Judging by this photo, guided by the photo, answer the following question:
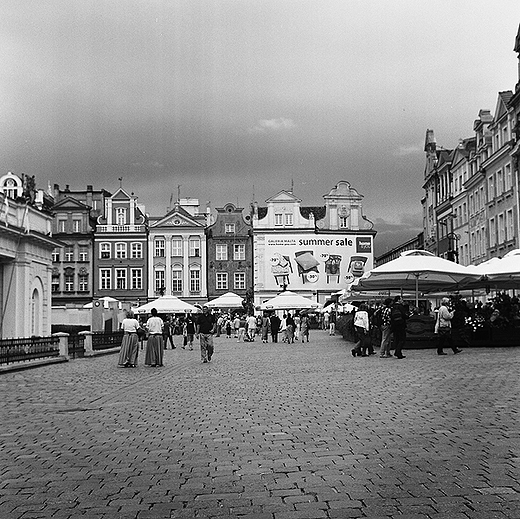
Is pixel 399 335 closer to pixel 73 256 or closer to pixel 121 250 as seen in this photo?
pixel 121 250

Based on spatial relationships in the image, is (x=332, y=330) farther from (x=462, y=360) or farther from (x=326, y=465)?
(x=326, y=465)

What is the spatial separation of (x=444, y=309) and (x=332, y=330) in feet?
99.3

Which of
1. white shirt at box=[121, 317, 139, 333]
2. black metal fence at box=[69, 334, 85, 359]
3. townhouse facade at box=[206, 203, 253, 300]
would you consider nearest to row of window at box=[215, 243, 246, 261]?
townhouse facade at box=[206, 203, 253, 300]

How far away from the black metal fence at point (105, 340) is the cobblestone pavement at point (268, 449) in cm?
1580

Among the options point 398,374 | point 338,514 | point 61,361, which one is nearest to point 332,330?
point 61,361

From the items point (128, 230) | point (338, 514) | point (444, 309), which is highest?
point (128, 230)

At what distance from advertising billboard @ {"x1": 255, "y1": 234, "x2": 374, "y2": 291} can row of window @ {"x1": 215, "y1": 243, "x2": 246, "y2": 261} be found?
1639 mm

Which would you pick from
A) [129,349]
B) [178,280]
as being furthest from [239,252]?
[129,349]

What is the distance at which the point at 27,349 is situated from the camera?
23.3 meters

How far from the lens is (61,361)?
1029 inches

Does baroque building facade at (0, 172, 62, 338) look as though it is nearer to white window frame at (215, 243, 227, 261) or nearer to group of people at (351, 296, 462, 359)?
group of people at (351, 296, 462, 359)

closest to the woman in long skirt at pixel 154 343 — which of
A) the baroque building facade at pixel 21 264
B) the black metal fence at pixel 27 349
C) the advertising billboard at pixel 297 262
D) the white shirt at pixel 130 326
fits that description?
the white shirt at pixel 130 326

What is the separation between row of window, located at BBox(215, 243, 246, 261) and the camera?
85.8 m

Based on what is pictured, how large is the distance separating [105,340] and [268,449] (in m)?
26.8
